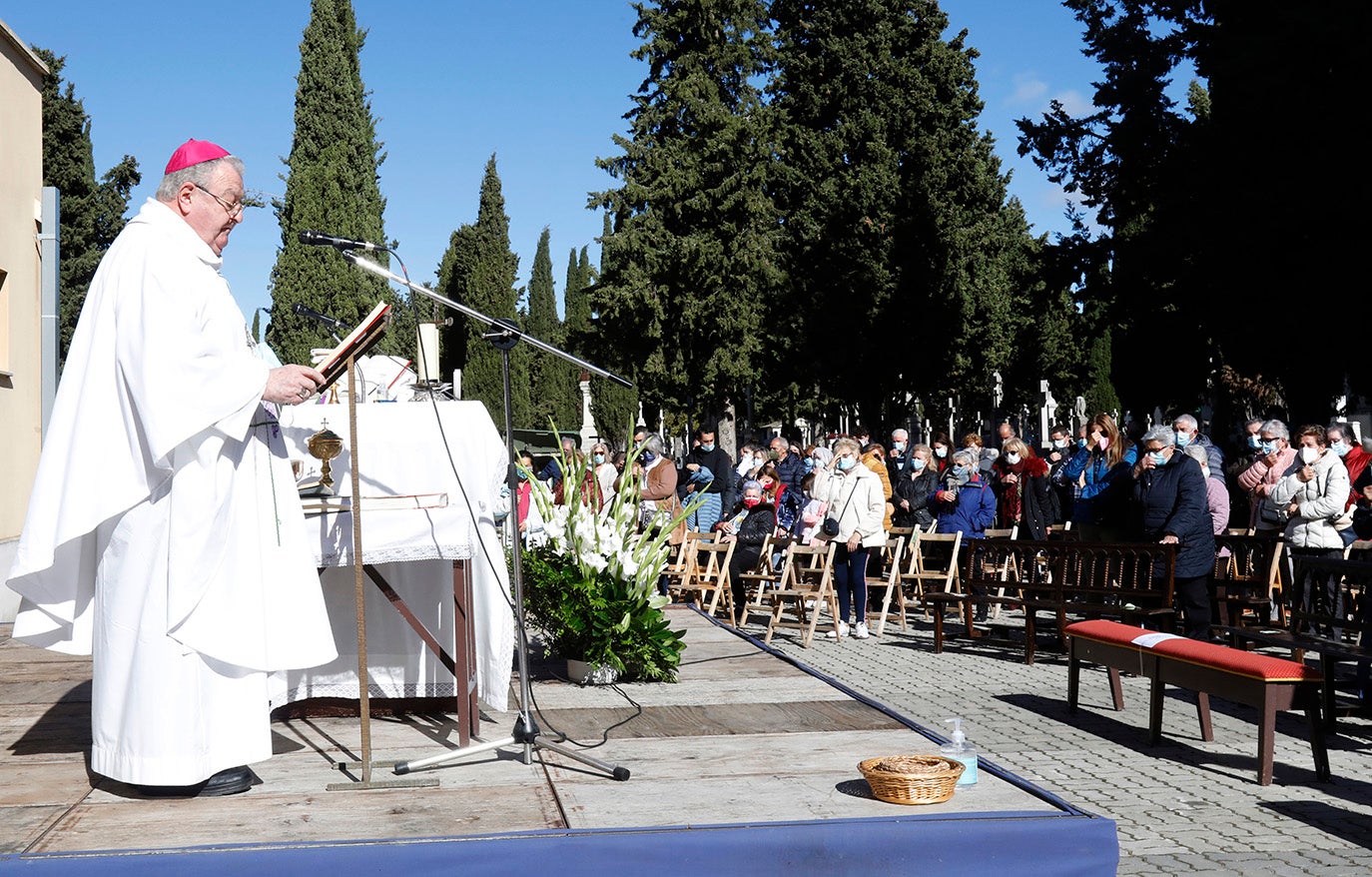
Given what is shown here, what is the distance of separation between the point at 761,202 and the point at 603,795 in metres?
35.6

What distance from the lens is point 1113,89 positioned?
2644 cm

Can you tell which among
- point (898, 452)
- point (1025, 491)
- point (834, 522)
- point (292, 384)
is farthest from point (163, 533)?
point (898, 452)

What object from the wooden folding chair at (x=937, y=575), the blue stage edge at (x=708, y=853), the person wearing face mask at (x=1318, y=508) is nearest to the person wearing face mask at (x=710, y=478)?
the wooden folding chair at (x=937, y=575)

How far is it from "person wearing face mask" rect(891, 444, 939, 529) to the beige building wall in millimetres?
8589

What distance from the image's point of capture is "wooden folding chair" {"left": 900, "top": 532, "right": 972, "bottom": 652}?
449 inches

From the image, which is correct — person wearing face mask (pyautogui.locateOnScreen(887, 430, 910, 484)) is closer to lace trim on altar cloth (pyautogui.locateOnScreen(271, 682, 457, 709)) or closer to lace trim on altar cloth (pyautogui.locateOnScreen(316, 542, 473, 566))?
lace trim on altar cloth (pyautogui.locateOnScreen(271, 682, 457, 709))

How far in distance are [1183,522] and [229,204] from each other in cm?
737

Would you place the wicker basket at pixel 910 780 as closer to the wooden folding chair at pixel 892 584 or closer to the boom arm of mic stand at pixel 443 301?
the boom arm of mic stand at pixel 443 301

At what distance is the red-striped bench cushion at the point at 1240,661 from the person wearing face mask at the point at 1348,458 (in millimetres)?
4608

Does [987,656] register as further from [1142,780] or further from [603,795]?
[603,795]

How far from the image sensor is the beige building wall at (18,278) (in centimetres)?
1279

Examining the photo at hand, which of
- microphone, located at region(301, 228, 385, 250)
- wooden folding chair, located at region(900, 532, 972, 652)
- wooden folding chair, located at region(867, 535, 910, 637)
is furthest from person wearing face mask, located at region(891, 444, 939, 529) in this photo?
microphone, located at region(301, 228, 385, 250)

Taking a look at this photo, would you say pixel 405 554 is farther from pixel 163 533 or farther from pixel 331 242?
pixel 331 242

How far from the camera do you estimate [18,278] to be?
1312 cm
